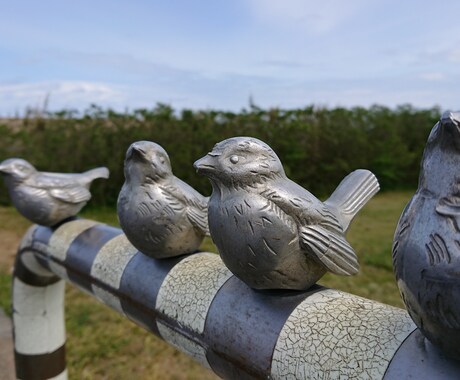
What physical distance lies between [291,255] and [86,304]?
96.4 inches

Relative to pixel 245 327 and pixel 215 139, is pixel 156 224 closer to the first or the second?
pixel 245 327

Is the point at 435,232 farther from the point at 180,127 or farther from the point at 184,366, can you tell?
the point at 180,127

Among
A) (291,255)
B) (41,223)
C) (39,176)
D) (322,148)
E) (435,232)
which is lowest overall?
(322,148)

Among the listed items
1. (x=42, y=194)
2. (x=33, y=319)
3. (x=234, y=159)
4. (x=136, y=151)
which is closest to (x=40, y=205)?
(x=42, y=194)

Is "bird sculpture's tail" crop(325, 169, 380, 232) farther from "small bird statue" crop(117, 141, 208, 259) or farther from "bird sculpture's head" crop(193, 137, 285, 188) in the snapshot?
"small bird statue" crop(117, 141, 208, 259)

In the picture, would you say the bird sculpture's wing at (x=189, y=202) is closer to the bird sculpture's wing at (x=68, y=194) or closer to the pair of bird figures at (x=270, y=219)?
the pair of bird figures at (x=270, y=219)

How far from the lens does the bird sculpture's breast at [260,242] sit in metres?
0.55

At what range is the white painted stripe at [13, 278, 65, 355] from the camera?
4.56 ft

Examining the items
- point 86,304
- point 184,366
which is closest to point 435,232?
point 184,366

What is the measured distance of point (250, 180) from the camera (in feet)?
1.92

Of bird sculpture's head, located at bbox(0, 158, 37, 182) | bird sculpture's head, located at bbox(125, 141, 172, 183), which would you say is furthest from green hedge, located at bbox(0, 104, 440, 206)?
bird sculpture's head, located at bbox(125, 141, 172, 183)

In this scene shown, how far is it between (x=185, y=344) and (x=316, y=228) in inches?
11.5

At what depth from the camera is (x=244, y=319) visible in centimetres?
59

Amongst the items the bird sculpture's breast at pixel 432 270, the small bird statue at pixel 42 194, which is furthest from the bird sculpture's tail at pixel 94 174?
the bird sculpture's breast at pixel 432 270
